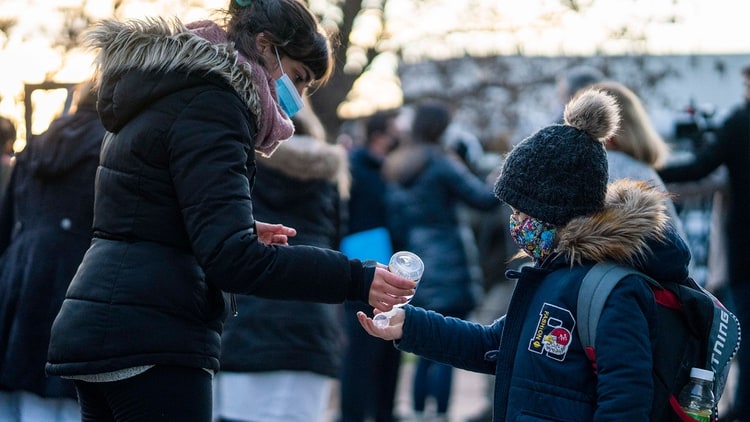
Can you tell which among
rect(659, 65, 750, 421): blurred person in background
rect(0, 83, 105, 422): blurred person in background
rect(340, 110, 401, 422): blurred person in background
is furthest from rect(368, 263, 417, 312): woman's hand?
rect(340, 110, 401, 422): blurred person in background

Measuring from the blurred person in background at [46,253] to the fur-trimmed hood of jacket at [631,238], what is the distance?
6.43 ft

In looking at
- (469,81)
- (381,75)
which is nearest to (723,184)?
(381,75)

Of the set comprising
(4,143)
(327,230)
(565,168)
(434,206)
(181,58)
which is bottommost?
(4,143)

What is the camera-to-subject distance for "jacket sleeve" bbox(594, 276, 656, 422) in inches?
101

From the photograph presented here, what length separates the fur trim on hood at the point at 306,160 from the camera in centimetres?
493

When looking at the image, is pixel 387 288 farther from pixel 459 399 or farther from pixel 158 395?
pixel 459 399

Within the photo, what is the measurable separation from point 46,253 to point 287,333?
116cm

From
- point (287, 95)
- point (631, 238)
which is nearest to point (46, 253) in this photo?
point (287, 95)

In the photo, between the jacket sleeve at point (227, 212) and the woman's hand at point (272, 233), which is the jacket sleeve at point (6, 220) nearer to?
the woman's hand at point (272, 233)

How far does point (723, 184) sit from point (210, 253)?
14.2 ft

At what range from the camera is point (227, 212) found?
255cm

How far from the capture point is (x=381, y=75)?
1243cm

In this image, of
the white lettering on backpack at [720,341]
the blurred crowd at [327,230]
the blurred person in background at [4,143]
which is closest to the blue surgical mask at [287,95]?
the blurred crowd at [327,230]

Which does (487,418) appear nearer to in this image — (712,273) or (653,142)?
(712,273)
